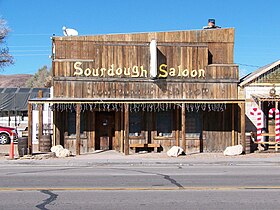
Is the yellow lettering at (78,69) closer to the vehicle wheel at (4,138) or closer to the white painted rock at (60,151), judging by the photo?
the white painted rock at (60,151)

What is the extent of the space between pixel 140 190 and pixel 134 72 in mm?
12792

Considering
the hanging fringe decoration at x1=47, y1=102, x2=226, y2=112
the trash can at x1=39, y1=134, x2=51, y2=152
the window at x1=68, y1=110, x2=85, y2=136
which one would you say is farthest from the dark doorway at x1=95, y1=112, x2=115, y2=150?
the trash can at x1=39, y1=134, x2=51, y2=152

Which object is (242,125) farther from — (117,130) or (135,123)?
(117,130)

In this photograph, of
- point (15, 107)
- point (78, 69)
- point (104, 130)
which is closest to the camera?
point (78, 69)

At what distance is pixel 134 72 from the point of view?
23.3 m

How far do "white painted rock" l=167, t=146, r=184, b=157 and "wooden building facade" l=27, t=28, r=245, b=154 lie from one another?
0.37 m

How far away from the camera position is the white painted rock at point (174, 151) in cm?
2195

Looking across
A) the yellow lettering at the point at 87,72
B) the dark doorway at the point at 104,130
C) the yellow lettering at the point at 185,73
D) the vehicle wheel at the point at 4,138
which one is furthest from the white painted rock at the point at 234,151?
the vehicle wheel at the point at 4,138

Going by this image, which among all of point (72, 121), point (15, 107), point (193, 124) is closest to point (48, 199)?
point (72, 121)

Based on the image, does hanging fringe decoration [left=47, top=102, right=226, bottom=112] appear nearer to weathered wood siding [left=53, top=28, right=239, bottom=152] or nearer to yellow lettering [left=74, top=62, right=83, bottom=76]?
weathered wood siding [left=53, top=28, right=239, bottom=152]

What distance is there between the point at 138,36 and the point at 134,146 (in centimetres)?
560

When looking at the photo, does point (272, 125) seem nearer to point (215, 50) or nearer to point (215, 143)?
point (215, 143)

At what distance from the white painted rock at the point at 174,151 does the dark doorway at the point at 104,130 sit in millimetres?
3648

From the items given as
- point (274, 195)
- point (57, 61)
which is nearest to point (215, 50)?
point (57, 61)
